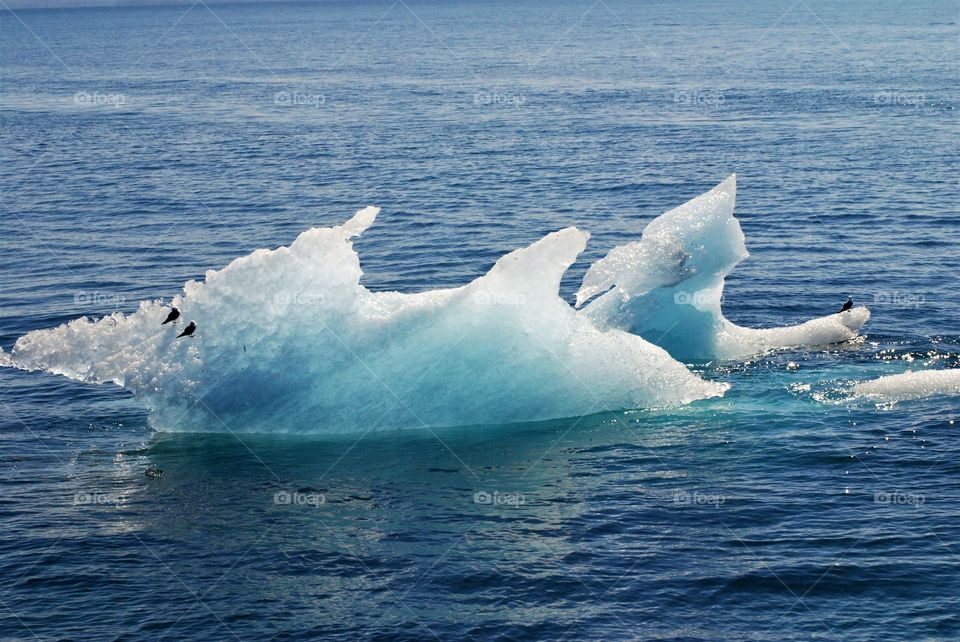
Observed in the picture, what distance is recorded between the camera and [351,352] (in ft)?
82.3

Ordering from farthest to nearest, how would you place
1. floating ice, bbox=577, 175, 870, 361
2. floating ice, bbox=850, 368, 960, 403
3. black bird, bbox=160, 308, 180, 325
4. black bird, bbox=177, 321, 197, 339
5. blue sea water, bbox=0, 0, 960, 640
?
floating ice, bbox=577, 175, 870, 361, floating ice, bbox=850, 368, 960, 403, black bird, bbox=160, 308, 180, 325, black bird, bbox=177, 321, 197, 339, blue sea water, bbox=0, 0, 960, 640

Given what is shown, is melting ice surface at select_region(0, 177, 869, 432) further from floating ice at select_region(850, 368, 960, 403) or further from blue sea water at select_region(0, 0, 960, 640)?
floating ice at select_region(850, 368, 960, 403)

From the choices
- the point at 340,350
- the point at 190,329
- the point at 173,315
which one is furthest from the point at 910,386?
the point at 173,315

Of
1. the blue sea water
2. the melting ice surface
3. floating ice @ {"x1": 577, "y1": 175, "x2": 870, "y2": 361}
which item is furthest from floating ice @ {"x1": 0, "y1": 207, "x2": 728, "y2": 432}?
floating ice @ {"x1": 577, "y1": 175, "x2": 870, "y2": 361}

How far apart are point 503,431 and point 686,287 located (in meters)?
7.04

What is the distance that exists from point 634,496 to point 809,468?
380 centimetres

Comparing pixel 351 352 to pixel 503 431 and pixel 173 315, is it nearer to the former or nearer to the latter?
pixel 503 431

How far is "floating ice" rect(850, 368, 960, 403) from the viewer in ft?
87.3

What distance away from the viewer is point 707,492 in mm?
22062

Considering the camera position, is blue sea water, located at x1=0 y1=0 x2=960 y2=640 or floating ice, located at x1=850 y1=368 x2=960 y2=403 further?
floating ice, located at x1=850 y1=368 x2=960 y2=403

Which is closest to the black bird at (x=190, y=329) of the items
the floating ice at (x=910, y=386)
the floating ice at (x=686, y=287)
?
the floating ice at (x=686, y=287)

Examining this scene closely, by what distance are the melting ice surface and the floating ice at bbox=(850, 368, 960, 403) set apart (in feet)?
13.5

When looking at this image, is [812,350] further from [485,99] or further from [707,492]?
[485,99]

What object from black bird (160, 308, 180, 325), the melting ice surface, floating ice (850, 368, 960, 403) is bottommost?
floating ice (850, 368, 960, 403)
